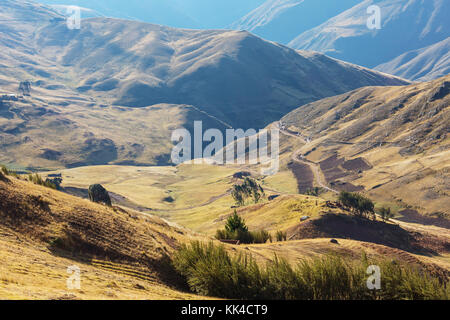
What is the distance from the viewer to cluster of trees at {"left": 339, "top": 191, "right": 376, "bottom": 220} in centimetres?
9212

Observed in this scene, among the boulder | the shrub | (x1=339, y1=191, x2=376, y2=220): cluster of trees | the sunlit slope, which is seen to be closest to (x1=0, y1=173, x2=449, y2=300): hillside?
the sunlit slope

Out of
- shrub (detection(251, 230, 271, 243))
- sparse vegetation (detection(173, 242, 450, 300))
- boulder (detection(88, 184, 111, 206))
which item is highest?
boulder (detection(88, 184, 111, 206))

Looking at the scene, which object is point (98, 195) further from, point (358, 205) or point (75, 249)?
point (358, 205)

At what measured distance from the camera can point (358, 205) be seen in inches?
3666

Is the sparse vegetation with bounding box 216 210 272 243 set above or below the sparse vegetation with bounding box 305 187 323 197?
below

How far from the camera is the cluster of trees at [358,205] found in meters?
92.1

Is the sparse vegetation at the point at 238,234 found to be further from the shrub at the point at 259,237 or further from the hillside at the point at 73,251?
the hillside at the point at 73,251

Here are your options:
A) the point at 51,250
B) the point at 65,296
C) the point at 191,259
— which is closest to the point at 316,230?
the point at 191,259

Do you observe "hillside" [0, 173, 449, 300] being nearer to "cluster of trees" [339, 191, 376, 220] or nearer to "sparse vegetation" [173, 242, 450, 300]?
"sparse vegetation" [173, 242, 450, 300]

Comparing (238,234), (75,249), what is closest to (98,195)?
(238,234)

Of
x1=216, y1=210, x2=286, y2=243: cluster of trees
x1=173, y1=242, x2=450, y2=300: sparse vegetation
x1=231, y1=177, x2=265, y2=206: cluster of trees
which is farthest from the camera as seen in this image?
x1=231, y1=177, x2=265, y2=206: cluster of trees

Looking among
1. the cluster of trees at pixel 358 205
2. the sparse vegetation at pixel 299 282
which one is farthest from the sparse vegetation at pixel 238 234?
the cluster of trees at pixel 358 205

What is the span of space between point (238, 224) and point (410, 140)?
168407 millimetres

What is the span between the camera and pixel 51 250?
20234 mm
